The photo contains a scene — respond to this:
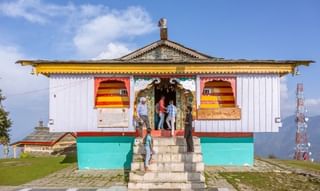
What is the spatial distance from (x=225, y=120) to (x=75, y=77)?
7286mm

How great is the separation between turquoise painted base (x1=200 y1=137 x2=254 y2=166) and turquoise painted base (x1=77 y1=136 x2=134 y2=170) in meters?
3.66

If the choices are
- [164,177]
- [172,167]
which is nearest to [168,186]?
[164,177]

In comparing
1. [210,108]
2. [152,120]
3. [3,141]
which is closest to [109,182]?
[152,120]

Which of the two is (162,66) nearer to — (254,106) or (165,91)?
(165,91)

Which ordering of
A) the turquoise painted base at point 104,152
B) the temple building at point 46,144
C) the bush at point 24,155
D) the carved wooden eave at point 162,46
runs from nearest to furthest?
the turquoise painted base at point 104,152 → the carved wooden eave at point 162,46 → the bush at point 24,155 → the temple building at point 46,144

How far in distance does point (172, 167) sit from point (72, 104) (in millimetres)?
6553

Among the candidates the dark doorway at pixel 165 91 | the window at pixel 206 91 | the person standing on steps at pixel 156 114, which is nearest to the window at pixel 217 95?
the window at pixel 206 91

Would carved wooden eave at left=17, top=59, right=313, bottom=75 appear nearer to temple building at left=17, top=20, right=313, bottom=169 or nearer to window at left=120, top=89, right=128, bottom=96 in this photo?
temple building at left=17, top=20, right=313, bottom=169

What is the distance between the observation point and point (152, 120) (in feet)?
62.1

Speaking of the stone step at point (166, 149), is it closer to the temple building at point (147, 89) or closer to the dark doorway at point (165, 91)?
the temple building at point (147, 89)

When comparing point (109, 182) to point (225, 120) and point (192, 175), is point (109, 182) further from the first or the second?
point (225, 120)

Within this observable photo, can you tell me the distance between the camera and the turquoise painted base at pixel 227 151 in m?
18.5

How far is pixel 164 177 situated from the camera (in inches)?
534

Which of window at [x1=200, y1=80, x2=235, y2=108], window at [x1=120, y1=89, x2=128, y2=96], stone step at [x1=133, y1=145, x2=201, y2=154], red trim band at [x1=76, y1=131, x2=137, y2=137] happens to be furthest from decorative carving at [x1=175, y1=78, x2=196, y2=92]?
stone step at [x1=133, y1=145, x2=201, y2=154]
